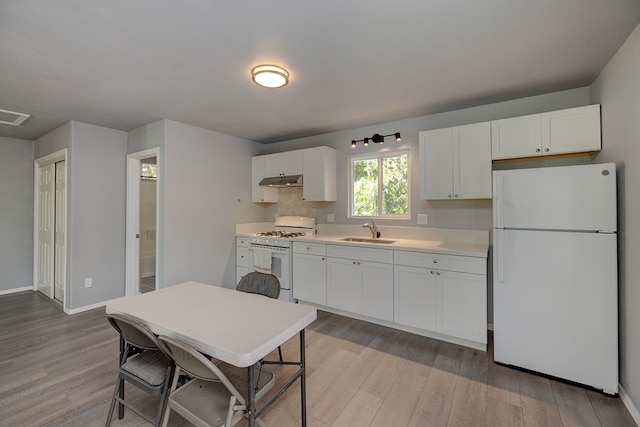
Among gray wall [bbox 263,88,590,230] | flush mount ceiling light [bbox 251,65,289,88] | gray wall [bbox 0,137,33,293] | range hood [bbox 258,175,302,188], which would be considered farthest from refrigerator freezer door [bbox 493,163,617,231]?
gray wall [bbox 0,137,33,293]

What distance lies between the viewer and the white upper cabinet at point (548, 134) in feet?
7.39

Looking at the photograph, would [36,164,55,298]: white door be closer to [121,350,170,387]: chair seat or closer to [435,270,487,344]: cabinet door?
[121,350,170,387]: chair seat

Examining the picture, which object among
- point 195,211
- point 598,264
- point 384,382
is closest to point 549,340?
point 598,264

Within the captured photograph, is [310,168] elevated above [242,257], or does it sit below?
above

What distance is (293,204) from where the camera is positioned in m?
4.52

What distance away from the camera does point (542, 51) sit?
6.33ft

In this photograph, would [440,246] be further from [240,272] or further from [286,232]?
[240,272]

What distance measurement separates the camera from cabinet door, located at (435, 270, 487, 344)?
2.47 m

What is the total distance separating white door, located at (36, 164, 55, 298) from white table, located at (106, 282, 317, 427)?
3396mm

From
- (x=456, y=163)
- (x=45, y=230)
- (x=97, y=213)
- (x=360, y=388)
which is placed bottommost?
(x=360, y=388)

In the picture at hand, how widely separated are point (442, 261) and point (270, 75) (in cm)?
221

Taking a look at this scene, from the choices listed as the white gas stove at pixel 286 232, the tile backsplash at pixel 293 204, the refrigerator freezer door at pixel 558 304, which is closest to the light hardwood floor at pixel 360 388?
the refrigerator freezer door at pixel 558 304

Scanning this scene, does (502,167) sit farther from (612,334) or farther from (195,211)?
(195,211)

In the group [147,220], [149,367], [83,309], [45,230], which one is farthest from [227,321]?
[147,220]
